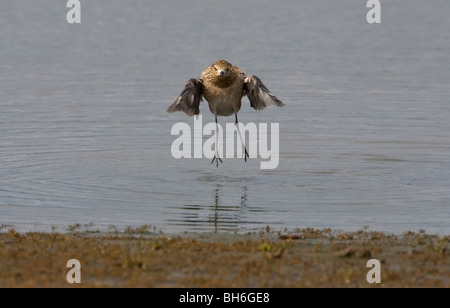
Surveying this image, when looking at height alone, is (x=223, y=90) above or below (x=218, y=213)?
above

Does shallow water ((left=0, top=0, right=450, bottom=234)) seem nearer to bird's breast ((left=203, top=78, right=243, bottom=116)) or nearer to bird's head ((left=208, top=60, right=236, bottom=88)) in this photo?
bird's breast ((left=203, top=78, right=243, bottom=116))

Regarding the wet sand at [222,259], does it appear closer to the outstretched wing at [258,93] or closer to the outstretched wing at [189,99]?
the outstretched wing at [189,99]

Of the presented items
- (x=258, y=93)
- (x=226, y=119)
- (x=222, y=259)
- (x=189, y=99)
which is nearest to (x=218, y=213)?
(x=222, y=259)

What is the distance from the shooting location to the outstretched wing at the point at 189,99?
14000 millimetres

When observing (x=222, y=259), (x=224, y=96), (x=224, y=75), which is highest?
(x=224, y=75)

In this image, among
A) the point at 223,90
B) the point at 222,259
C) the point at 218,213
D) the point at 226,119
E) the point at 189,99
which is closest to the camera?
the point at 222,259

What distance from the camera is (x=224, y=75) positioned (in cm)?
1456

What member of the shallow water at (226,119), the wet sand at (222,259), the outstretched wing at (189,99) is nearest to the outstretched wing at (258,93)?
the outstretched wing at (189,99)

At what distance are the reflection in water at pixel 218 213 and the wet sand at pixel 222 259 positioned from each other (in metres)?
0.75

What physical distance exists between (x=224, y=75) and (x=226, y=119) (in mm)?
3853

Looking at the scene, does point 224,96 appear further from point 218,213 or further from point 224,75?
point 218,213

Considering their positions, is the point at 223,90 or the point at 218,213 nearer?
the point at 218,213

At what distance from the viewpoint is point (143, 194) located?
40.9ft
